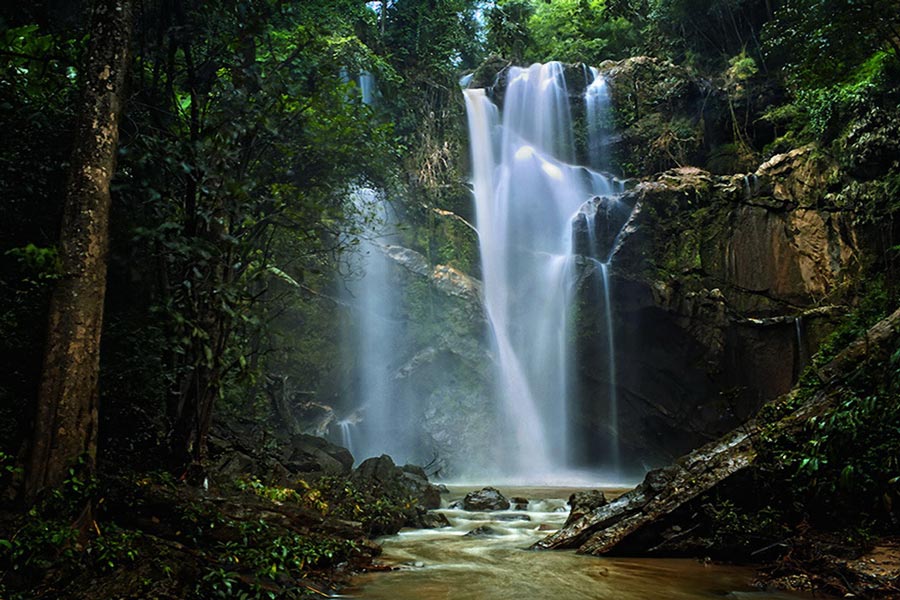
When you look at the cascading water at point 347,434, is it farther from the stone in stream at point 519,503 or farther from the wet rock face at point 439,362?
the stone in stream at point 519,503

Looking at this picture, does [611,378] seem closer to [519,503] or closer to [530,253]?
[530,253]

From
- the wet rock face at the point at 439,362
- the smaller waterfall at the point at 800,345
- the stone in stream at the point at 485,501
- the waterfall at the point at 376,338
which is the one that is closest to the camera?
the stone in stream at the point at 485,501

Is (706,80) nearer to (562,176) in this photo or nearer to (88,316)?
(562,176)

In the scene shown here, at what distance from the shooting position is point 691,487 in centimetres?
613

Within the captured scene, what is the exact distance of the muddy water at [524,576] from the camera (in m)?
4.57

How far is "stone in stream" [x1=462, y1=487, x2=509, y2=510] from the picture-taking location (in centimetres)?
1001

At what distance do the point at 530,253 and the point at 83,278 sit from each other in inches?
594

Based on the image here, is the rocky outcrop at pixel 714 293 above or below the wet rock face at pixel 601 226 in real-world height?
below

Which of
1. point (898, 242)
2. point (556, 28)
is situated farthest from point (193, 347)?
point (556, 28)

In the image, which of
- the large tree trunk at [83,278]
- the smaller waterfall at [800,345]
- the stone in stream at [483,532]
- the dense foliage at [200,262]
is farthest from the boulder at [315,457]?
the smaller waterfall at [800,345]

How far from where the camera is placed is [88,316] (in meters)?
4.18

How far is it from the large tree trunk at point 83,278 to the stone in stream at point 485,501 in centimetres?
696

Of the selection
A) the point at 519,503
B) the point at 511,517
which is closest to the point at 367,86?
the point at 519,503

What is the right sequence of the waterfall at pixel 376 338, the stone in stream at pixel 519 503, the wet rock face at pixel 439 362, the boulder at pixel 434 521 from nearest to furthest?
the boulder at pixel 434 521, the stone in stream at pixel 519 503, the wet rock face at pixel 439 362, the waterfall at pixel 376 338
